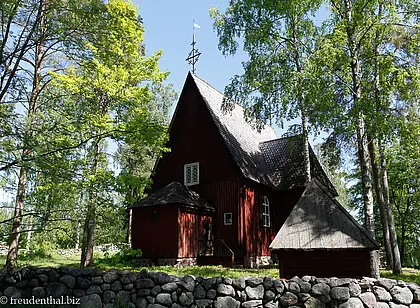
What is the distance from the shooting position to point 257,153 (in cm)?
2248

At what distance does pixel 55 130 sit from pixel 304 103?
10.1 m

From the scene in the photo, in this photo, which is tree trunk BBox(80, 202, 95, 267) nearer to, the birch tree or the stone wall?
the stone wall

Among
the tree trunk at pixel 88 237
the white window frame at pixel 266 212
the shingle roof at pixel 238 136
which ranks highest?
the shingle roof at pixel 238 136

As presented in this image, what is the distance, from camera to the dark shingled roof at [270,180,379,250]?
9.23 m

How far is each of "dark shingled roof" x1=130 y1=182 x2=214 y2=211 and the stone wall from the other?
27.2 feet

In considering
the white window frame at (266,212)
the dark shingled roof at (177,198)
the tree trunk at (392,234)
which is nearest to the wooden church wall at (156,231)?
the dark shingled roof at (177,198)

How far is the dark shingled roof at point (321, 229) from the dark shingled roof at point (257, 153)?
7.15m

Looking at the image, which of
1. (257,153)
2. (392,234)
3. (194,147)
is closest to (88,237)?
(194,147)

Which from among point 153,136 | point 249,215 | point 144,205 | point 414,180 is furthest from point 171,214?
point 414,180

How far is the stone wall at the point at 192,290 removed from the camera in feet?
23.7

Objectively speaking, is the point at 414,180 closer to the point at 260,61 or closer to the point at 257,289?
the point at 260,61

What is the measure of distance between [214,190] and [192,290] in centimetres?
1114

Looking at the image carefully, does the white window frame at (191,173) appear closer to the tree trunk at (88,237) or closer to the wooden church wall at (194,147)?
the wooden church wall at (194,147)

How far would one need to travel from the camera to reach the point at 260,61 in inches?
657
